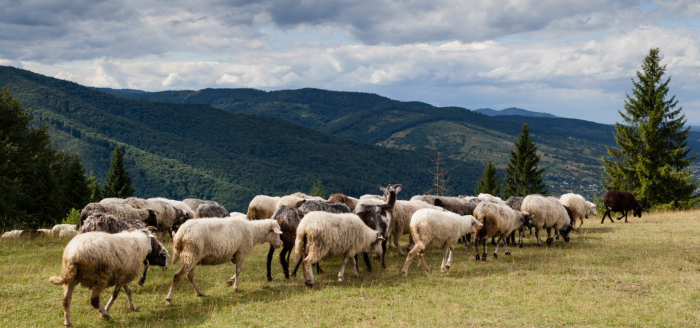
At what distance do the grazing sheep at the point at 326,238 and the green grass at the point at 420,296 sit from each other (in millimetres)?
728

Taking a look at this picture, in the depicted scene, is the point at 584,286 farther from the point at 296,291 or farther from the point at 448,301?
the point at 296,291

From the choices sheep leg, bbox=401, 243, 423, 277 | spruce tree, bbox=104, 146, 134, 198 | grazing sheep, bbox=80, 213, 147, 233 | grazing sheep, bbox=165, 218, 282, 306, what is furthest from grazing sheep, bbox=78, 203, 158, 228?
spruce tree, bbox=104, 146, 134, 198

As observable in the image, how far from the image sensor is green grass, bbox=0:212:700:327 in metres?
8.83

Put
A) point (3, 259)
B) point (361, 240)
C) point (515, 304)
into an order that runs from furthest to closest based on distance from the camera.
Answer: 1. point (3, 259)
2. point (361, 240)
3. point (515, 304)

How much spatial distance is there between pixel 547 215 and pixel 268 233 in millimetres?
11430

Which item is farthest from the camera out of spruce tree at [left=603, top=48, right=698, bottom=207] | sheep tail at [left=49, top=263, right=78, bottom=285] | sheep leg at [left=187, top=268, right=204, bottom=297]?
spruce tree at [left=603, top=48, right=698, bottom=207]

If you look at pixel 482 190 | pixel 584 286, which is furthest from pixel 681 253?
pixel 482 190

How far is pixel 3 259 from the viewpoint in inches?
567

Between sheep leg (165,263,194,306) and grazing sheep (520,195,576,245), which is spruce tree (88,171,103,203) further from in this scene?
grazing sheep (520,195,576,245)

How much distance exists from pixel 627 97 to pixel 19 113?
51.3 m

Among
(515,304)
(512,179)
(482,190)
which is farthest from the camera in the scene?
(482,190)

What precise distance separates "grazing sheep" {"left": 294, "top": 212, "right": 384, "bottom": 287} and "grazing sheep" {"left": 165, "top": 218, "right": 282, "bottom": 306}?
134 centimetres

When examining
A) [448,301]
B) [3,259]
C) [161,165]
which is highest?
[448,301]

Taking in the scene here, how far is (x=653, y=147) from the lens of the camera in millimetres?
39906
